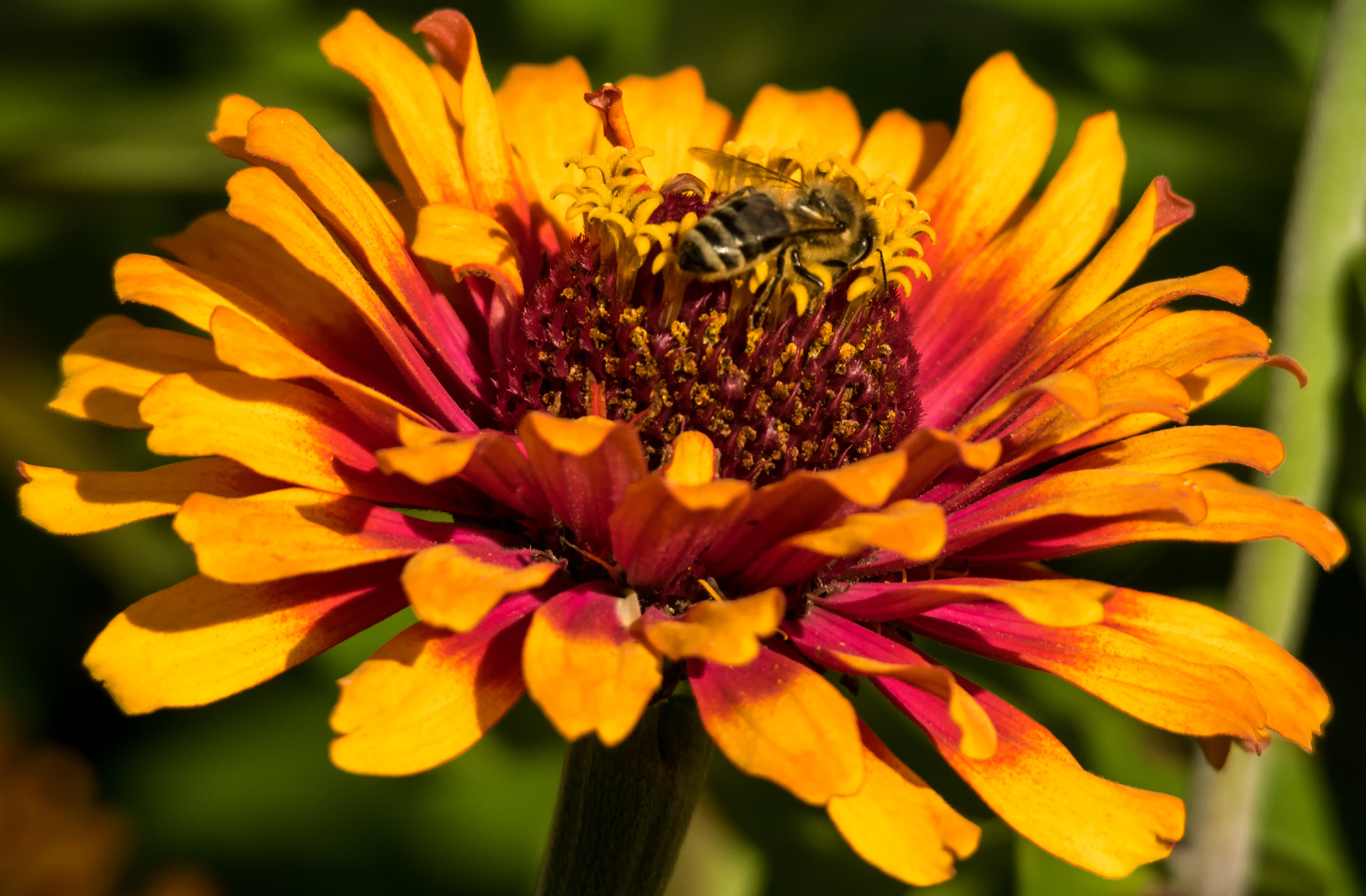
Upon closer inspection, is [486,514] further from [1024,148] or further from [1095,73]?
[1095,73]

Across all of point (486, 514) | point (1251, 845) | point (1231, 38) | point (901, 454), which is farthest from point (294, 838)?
point (1231, 38)

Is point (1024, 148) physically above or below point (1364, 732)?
above

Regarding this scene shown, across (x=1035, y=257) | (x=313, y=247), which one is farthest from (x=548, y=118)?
(x=1035, y=257)

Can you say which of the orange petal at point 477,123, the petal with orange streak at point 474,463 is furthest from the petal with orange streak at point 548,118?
the petal with orange streak at point 474,463

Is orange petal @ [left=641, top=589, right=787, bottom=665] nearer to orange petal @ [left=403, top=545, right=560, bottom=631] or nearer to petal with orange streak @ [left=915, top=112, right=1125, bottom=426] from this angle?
orange petal @ [left=403, top=545, right=560, bottom=631]

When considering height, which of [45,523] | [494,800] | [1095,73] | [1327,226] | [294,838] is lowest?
[294,838]
